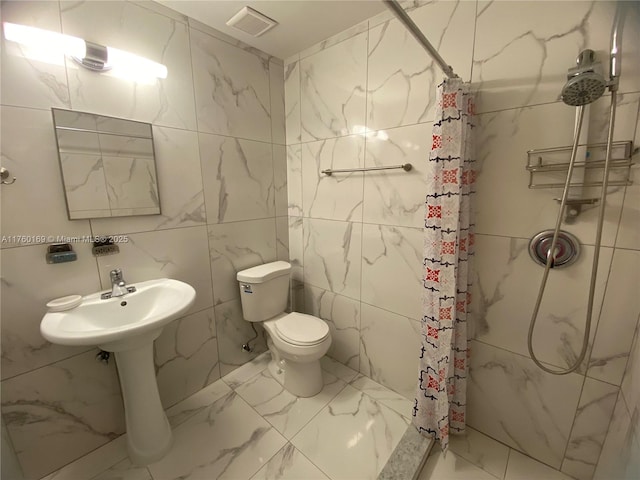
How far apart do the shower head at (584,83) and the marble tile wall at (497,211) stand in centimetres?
10

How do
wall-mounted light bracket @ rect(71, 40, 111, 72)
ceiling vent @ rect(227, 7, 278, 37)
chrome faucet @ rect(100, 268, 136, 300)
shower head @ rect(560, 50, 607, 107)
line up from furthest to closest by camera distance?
ceiling vent @ rect(227, 7, 278, 37)
chrome faucet @ rect(100, 268, 136, 300)
wall-mounted light bracket @ rect(71, 40, 111, 72)
shower head @ rect(560, 50, 607, 107)

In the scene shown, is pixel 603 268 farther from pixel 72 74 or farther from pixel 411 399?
pixel 72 74

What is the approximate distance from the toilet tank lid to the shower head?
1.66 meters

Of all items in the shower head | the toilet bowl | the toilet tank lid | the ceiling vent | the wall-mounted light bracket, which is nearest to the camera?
the shower head

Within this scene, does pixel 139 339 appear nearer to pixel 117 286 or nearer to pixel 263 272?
pixel 117 286

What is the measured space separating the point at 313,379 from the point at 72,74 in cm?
201

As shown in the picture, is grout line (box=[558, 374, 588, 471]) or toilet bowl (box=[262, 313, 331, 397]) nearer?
grout line (box=[558, 374, 588, 471])

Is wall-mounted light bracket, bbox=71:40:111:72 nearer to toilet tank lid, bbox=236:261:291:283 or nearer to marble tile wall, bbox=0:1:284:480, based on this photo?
marble tile wall, bbox=0:1:284:480

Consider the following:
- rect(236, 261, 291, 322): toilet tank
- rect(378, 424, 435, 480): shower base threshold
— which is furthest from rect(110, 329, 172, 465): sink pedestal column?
rect(378, 424, 435, 480): shower base threshold

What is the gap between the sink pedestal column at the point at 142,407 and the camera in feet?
4.05

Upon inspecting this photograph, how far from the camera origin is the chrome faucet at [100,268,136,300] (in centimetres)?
128

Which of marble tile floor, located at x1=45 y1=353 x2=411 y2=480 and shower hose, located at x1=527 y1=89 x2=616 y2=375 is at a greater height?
shower hose, located at x1=527 y1=89 x2=616 y2=375

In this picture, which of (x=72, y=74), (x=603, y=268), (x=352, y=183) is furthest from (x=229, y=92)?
(x=603, y=268)

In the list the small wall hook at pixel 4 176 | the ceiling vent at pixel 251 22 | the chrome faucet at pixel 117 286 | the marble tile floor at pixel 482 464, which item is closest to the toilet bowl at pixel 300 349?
the marble tile floor at pixel 482 464
